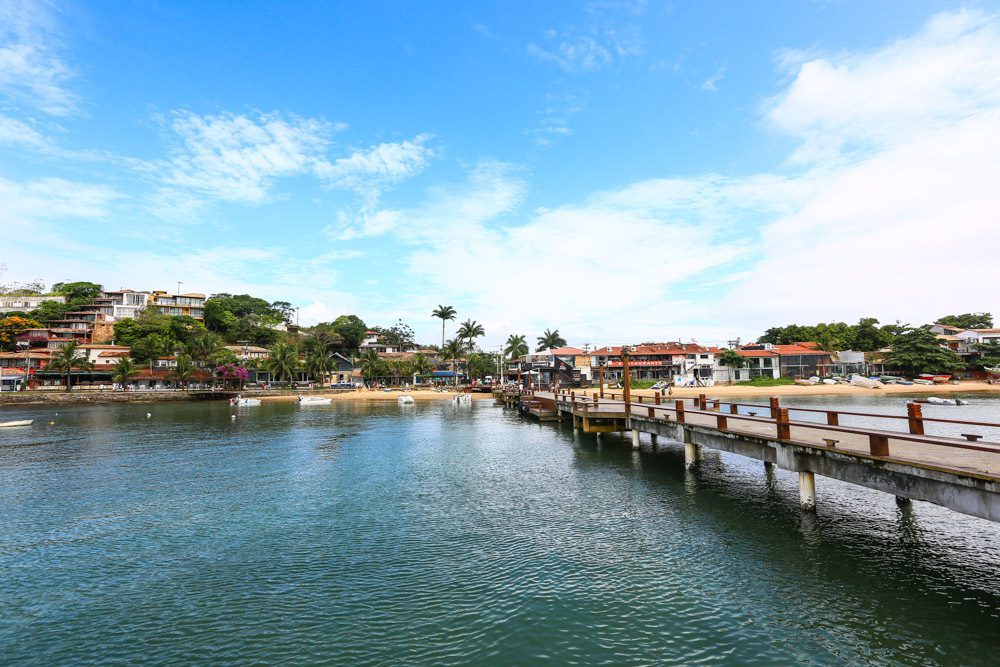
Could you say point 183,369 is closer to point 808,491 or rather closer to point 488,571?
point 488,571

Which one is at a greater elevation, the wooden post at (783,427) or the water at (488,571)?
the wooden post at (783,427)

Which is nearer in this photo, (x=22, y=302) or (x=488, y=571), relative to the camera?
(x=488, y=571)

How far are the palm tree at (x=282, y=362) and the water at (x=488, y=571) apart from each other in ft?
272

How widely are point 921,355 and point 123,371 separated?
15974cm

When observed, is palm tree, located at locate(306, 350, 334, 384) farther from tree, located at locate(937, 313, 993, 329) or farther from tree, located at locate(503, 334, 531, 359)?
tree, located at locate(937, 313, 993, 329)

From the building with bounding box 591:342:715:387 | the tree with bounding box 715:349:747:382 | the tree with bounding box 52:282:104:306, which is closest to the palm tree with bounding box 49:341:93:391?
the tree with bounding box 52:282:104:306

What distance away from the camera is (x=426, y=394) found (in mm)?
98812

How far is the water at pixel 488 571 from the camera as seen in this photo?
9.45 metres

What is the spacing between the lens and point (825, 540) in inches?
576

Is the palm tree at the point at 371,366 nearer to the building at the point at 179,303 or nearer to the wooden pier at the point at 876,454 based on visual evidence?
the building at the point at 179,303

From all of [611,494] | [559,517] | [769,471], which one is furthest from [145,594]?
[769,471]

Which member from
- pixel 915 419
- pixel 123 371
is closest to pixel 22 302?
pixel 123 371

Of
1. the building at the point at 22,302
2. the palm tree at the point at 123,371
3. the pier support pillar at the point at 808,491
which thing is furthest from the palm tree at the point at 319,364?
the pier support pillar at the point at 808,491

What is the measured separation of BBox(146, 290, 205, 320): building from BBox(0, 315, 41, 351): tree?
83.9 feet
